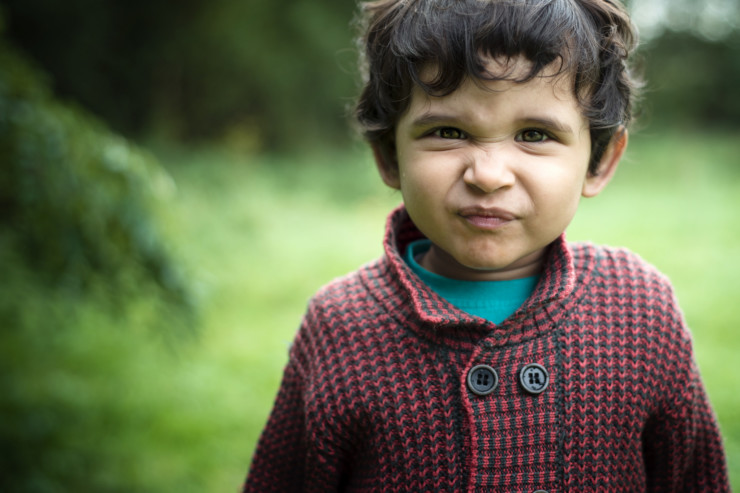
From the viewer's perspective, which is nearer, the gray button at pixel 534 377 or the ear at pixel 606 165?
the gray button at pixel 534 377

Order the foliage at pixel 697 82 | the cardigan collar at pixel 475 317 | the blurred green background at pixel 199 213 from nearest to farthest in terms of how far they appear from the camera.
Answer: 1. the cardigan collar at pixel 475 317
2. the blurred green background at pixel 199 213
3. the foliage at pixel 697 82

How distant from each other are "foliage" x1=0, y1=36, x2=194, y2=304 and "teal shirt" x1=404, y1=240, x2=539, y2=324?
119 centimetres

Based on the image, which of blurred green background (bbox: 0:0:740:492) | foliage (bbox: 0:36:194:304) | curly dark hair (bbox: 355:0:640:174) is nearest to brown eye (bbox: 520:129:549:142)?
curly dark hair (bbox: 355:0:640:174)

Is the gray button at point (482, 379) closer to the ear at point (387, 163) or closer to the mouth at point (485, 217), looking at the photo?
the mouth at point (485, 217)

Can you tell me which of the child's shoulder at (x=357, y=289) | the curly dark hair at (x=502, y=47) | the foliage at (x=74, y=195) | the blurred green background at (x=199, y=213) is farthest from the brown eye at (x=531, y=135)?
the foliage at (x=74, y=195)

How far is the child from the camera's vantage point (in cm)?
121

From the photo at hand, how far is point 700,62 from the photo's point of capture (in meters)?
15.6

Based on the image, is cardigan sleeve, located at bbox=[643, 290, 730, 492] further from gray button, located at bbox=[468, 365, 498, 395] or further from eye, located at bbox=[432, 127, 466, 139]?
eye, located at bbox=[432, 127, 466, 139]

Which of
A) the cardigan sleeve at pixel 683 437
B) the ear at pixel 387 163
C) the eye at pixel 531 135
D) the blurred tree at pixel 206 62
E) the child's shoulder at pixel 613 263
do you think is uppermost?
the blurred tree at pixel 206 62

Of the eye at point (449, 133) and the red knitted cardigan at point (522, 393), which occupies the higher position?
the eye at point (449, 133)

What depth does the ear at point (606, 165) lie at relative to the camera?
4.64ft

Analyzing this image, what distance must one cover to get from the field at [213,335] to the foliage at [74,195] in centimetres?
15

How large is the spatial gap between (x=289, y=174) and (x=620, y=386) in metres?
9.62

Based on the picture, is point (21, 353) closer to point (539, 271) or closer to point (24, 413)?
point (24, 413)
